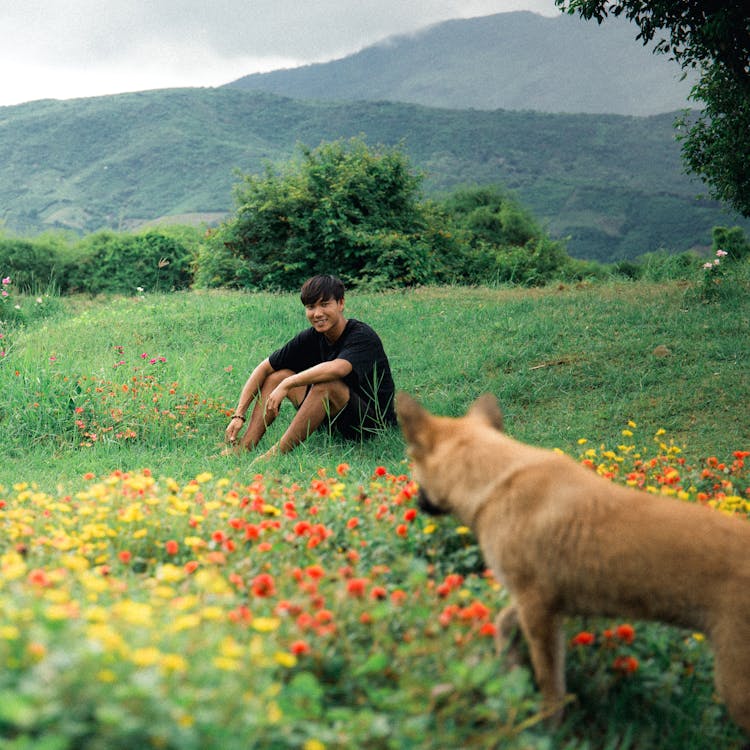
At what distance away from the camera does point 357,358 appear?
6.30 metres

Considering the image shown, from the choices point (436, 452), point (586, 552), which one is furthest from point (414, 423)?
point (586, 552)

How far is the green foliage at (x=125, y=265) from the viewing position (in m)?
19.3

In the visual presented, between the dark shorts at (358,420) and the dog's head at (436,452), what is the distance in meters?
3.52

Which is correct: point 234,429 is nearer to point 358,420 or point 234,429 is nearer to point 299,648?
point 358,420

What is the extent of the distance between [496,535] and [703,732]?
3.38ft

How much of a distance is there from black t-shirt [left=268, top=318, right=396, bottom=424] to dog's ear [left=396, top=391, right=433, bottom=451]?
348cm

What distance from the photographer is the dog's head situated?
2717mm

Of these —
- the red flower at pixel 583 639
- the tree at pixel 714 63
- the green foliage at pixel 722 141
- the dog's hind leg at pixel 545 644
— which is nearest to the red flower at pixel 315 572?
the dog's hind leg at pixel 545 644

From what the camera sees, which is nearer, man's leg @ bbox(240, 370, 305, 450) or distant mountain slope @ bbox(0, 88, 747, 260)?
man's leg @ bbox(240, 370, 305, 450)

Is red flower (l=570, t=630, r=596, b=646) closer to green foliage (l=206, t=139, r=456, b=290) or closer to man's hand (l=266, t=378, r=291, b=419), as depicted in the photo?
man's hand (l=266, t=378, r=291, b=419)

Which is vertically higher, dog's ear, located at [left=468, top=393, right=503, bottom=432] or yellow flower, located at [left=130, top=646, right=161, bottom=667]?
dog's ear, located at [left=468, top=393, right=503, bottom=432]

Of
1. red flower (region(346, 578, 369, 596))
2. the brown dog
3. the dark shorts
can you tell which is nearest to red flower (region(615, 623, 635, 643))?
the brown dog

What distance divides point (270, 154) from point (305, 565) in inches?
2514

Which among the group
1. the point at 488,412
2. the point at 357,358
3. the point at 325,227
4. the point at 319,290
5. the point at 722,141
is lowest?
the point at 357,358
